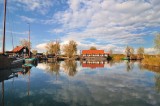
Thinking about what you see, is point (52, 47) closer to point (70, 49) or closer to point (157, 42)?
point (70, 49)

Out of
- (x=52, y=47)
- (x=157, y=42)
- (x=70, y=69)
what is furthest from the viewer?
(x=52, y=47)

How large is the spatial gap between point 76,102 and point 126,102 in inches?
147

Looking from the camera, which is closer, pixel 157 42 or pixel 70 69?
pixel 70 69

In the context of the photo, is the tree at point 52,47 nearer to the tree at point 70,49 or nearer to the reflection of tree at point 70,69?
the tree at point 70,49

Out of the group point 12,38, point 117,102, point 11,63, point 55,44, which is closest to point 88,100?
point 117,102

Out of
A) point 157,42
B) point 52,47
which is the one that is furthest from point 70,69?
point 52,47

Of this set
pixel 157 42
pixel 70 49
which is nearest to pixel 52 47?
pixel 70 49

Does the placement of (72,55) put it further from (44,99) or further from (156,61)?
(44,99)

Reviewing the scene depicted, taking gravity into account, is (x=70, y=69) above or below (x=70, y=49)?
below

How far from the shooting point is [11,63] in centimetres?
3975

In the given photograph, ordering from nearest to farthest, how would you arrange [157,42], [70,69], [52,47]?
[70,69] → [157,42] → [52,47]

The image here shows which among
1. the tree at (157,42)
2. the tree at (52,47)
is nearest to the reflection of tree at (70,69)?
the tree at (157,42)

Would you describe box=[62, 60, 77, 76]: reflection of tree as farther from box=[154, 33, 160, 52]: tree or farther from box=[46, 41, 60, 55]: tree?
box=[46, 41, 60, 55]: tree

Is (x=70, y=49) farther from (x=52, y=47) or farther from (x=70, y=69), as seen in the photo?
(x=70, y=69)
